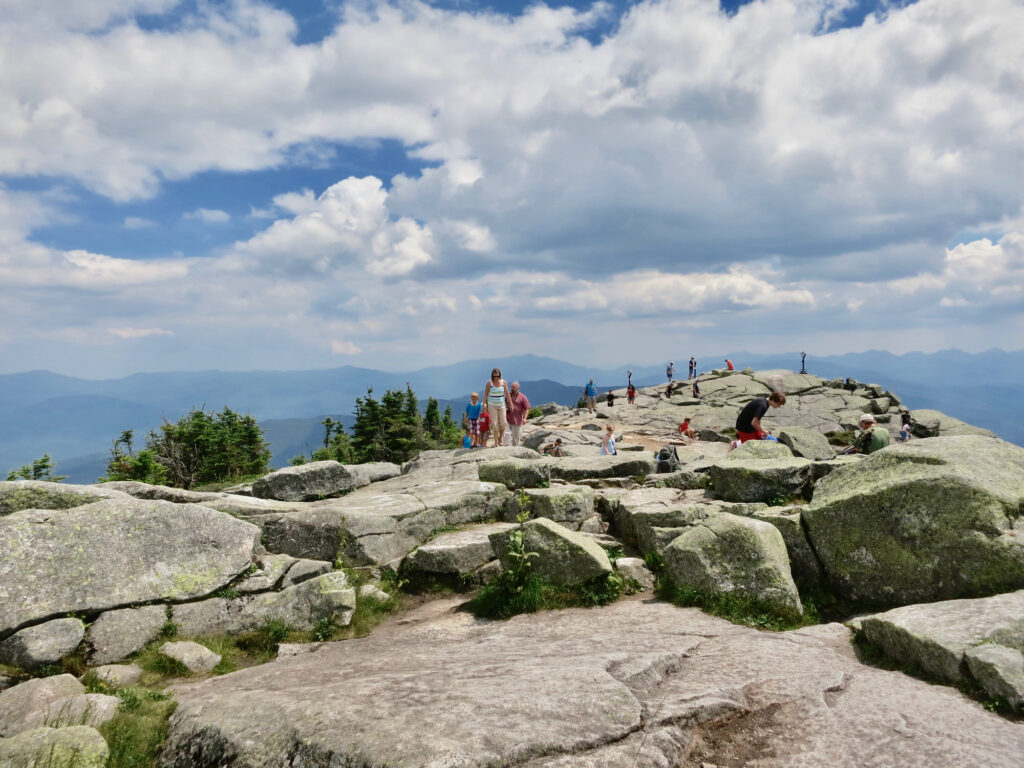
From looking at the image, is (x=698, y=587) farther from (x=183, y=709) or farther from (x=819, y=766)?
(x=183, y=709)

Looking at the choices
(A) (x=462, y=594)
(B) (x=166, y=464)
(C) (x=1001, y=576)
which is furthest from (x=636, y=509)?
(B) (x=166, y=464)

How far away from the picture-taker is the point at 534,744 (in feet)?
18.6

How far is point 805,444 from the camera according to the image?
26.5 meters

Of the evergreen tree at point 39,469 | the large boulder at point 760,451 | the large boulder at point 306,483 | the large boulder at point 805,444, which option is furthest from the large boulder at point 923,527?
the evergreen tree at point 39,469

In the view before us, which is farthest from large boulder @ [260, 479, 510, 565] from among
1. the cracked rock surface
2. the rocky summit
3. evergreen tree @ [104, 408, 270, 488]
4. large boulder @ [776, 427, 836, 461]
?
evergreen tree @ [104, 408, 270, 488]

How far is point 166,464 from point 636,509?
134 ft

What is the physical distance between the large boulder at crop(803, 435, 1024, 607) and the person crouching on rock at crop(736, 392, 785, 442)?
5.59 m

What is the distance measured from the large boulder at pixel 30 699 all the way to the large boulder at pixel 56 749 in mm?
1998

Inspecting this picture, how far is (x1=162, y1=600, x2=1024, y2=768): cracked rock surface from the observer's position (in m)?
5.65

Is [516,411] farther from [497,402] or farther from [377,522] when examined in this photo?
[377,522]

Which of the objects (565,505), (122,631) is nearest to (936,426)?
(565,505)

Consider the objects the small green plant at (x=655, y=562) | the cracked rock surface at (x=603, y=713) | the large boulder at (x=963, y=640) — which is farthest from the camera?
the small green plant at (x=655, y=562)

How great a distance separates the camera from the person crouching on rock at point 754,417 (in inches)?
698

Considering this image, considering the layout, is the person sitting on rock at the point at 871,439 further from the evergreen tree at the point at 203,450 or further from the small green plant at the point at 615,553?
the evergreen tree at the point at 203,450
